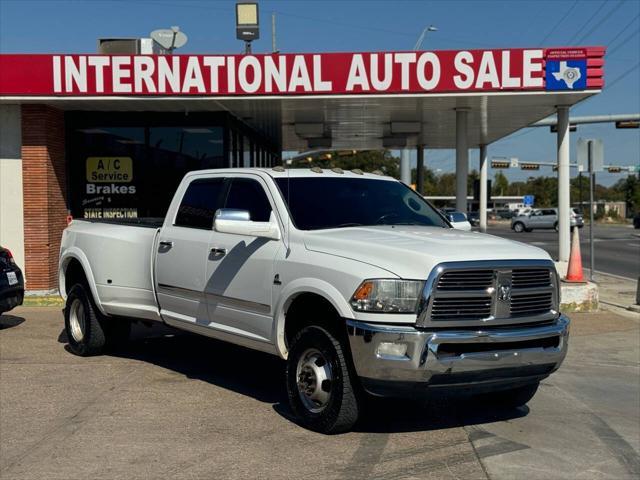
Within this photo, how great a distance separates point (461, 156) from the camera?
15.2 m

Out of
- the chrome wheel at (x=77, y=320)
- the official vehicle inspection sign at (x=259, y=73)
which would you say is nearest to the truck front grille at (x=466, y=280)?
the chrome wheel at (x=77, y=320)

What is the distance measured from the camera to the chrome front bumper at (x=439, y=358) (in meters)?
4.88

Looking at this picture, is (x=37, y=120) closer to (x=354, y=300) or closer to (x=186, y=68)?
(x=186, y=68)

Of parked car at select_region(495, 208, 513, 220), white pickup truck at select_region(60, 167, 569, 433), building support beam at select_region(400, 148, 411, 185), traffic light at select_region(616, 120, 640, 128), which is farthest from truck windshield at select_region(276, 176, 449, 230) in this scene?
parked car at select_region(495, 208, 513, 220)

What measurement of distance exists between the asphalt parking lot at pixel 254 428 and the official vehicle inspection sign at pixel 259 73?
5732mm

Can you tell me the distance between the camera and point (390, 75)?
1245cm

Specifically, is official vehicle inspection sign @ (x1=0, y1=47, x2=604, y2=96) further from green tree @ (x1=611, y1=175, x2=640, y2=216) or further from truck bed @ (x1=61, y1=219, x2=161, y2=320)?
green tree @ (x1=611, y1=175, x2=640, y2=216)

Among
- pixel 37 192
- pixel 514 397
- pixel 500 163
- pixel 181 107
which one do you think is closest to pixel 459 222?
pixel 514 397

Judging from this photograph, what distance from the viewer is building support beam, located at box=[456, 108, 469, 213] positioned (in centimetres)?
1466

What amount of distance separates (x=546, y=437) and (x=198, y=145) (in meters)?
10.7

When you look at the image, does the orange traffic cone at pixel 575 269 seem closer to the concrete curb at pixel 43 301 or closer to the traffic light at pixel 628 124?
the concrete curb at pixel 43 301

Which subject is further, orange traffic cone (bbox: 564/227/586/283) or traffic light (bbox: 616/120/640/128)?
traffic light (bbox: 616/120/640/128)

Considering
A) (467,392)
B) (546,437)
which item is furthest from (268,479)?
(546,437)

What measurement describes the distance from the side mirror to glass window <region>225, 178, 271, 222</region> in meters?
0.32
